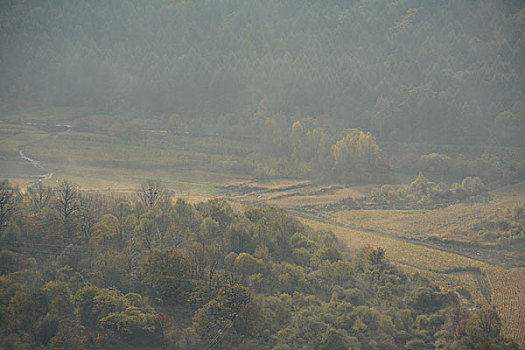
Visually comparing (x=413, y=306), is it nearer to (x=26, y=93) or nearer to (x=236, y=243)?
(x=236, y=243)

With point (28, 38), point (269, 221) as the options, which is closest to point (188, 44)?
point (28, 38)

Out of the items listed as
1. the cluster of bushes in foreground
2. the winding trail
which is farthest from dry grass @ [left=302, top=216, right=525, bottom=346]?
the winding trail

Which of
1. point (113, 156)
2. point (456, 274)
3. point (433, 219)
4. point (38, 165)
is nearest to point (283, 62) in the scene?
point (113, 156)

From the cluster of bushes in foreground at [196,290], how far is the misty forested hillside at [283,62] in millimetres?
53644

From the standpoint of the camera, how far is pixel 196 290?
2842cm

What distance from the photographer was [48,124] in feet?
289

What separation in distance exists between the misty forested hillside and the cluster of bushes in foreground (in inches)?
2112

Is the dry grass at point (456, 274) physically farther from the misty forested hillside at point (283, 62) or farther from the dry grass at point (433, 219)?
the misty forested hillside at point (283, 62)

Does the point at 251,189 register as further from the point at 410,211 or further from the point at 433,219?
the point at 433,219

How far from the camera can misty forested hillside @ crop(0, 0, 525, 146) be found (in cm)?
8806

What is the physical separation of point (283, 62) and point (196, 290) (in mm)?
77636

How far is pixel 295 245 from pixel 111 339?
55.7 ft

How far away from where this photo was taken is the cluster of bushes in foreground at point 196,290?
24.8 metres

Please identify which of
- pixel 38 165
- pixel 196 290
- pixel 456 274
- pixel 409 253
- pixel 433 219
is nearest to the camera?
pixel 196 290
